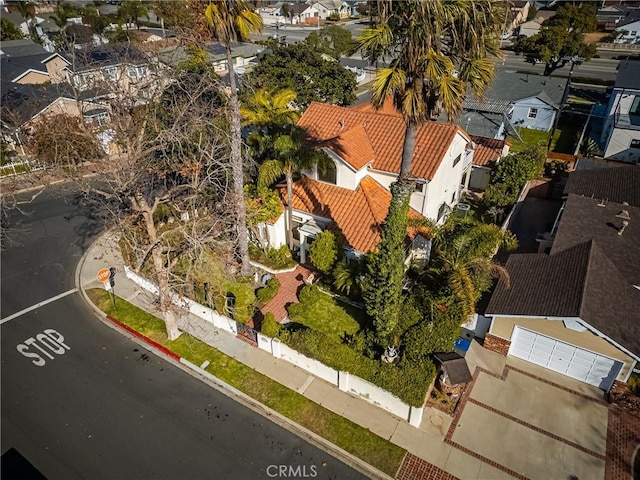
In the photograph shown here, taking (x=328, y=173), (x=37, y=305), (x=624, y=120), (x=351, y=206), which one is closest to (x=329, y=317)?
(x=351, y=206)

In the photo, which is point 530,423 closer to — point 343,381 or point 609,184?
point 343,381

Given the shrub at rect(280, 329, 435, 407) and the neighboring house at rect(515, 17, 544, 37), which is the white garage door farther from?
the neighboring house at rect(515, 17, 544, 37)

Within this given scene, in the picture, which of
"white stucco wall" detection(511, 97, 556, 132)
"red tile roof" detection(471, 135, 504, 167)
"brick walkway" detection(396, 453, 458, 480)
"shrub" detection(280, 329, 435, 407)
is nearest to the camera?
"brick walkway" detection(396, 453, 458, 480)

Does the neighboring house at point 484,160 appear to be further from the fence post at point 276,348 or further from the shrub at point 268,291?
the fence post at point 276,348

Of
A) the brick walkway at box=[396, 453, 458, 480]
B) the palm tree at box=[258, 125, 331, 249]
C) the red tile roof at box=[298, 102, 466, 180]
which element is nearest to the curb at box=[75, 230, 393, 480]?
the brick walkway at box=[396, 453, 458, 480]

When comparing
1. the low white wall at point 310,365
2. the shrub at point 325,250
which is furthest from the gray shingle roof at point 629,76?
the low white wall at point 310,365
